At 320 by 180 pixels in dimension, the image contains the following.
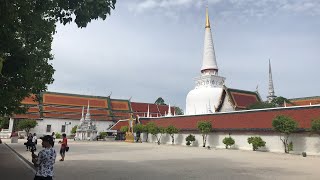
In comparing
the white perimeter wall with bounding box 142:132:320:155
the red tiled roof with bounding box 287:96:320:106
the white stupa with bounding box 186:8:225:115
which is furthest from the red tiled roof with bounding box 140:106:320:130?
the red tiled roof with bounding box 287:96:320:106

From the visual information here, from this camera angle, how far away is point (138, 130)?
5116 centimetres

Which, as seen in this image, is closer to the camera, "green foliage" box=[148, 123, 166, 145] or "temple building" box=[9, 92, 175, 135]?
"green foliage" box=[148, 123, 166, 145]

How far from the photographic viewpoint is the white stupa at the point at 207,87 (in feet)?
169

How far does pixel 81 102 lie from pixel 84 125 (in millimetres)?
14023

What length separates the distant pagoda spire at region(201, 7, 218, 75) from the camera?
56281mm

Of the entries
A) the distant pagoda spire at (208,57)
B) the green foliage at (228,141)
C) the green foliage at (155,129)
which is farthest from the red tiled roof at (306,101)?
the green foliage at (155,129)

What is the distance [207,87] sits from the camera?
54.4 meters

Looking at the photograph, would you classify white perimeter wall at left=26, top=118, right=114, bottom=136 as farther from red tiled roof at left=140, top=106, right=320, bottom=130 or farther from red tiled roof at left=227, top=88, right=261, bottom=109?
red tiled roof at left=227, top=88, right=261, bottom=109

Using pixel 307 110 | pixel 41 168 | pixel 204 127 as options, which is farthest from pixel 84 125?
pixel 41 168

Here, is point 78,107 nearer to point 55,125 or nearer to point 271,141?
point 55,125

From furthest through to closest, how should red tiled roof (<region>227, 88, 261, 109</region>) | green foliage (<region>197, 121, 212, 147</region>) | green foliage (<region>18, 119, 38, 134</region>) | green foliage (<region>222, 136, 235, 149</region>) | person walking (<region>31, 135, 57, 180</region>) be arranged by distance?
green foliage (<region>18, 119, 38, 134</region>)
red tiled roof (<region>227, 88, 261, 109</region>)
green foliage (<region>197, 121, 212, 147</region>)
green foliage (<region>222, 136, 235, 149</region>)
person walking (<region>31, 135, 57, 180</region>)

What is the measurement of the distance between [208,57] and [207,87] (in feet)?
20.8

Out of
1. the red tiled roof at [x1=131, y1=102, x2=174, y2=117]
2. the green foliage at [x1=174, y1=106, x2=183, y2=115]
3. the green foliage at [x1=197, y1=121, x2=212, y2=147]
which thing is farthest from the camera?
the green foliage at [x1=174, y1=106, x2=183, y2=115]

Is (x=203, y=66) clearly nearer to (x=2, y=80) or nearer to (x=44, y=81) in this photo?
(x=44, y=81)
